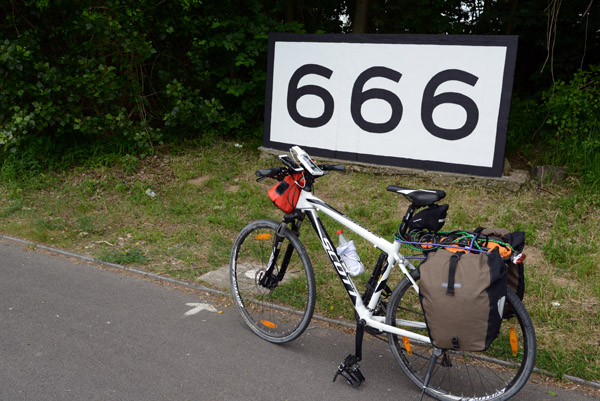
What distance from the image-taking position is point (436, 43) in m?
6.70

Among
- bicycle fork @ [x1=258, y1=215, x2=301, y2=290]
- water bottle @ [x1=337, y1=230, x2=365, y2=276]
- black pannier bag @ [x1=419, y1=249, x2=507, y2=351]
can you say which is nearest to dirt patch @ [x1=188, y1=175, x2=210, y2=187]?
bicycle fork @ [x1=258, y1=215, x2=301, y2=290]

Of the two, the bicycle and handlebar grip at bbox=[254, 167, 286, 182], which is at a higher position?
handlebar grip at bbox=[254, 167, 286, 182]

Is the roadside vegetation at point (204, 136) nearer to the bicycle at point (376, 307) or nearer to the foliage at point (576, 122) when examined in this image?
the foliage at point (576, 122)

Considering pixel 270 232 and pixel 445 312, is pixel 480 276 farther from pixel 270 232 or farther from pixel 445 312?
pixel 270 232

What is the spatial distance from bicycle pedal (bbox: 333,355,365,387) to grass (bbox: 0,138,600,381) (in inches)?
37.4

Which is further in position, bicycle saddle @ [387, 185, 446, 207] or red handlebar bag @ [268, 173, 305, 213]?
red handlebar bag @ [268, 173, 305, 213]

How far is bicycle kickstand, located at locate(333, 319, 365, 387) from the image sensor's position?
3430 millimetres

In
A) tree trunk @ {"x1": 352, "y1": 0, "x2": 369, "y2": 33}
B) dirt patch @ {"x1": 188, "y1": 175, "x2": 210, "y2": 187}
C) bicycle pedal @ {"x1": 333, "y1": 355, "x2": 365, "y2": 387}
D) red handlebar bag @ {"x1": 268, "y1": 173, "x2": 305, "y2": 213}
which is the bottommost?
bicycle pedal @ {"x1": 333, "y1": 355, "x2": 365, "y2": 387}

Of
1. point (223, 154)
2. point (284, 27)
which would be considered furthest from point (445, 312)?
point (284, 27)

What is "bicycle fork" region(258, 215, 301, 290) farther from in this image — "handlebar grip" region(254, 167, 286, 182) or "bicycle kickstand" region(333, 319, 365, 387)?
"bicycle kickstand" region(333, 319, 365, 387)

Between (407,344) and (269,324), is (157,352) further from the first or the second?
(407,344)

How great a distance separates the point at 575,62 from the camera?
8.42 m

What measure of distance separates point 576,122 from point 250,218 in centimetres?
438

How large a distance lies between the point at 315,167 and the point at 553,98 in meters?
5.18
